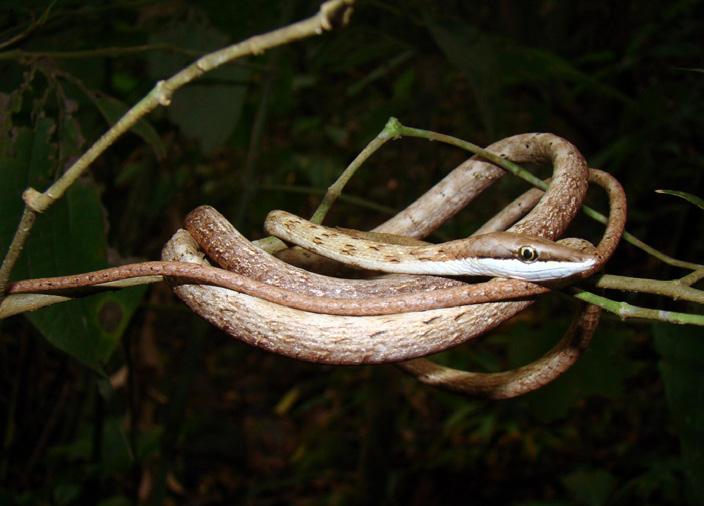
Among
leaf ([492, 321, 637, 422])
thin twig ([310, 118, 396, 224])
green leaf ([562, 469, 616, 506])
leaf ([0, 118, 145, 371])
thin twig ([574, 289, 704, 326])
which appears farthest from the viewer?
green leaf ([562, 469, 616, 506])

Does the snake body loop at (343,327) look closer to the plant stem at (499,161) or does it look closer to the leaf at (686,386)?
the plant stem at (499,161)

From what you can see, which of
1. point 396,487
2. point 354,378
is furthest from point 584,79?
point 354,378

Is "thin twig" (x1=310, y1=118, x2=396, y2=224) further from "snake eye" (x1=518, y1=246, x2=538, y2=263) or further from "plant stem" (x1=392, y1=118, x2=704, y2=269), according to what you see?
"snake eye" (x1=518, y1=246, x2=538, y2=263)

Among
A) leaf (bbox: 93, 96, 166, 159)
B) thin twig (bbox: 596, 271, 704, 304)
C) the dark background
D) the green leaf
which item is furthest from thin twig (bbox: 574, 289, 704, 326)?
the green leaf

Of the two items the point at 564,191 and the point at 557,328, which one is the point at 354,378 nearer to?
the point at 557,328

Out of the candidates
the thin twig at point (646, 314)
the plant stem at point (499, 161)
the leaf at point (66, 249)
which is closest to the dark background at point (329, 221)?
the leaf at point (66, 249)

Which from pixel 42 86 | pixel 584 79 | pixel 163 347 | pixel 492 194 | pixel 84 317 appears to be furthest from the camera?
pixel 163 347

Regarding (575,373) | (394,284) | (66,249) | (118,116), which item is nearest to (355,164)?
(394,284)

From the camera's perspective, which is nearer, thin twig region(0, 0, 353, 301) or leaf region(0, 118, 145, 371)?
thin twig region(0, 0, 353, 301)
